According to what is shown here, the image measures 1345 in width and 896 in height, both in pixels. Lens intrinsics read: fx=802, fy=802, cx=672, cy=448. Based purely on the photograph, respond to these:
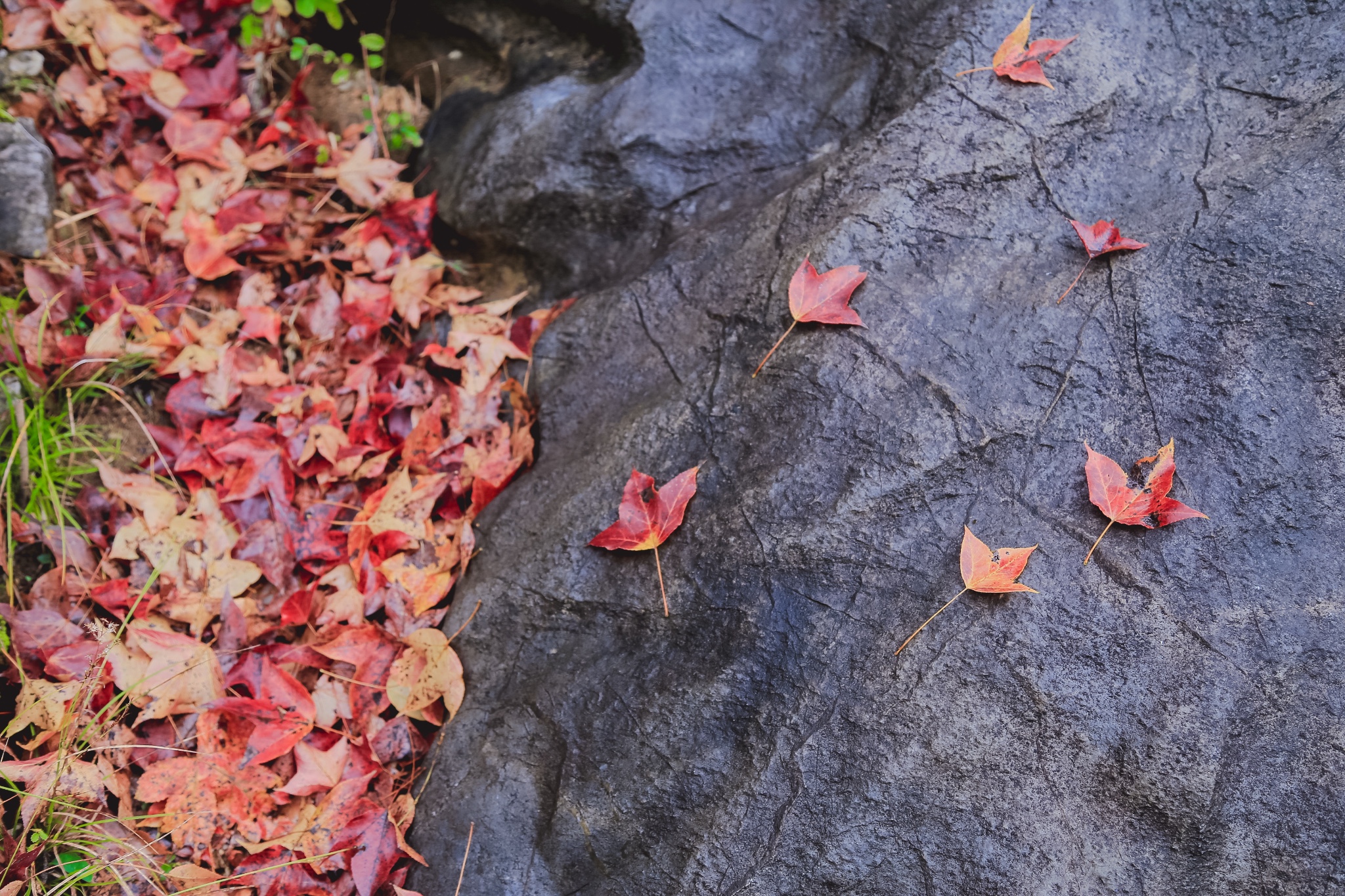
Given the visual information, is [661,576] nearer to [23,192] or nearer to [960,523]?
[960,523]

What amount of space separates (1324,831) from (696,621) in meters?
1.20

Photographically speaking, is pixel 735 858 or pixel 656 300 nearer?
pixel 735 858

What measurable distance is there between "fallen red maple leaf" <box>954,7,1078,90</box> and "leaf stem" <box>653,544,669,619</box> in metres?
1.46

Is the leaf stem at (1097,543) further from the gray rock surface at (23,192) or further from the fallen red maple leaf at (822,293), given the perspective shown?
the gray rock surface at (23,192)

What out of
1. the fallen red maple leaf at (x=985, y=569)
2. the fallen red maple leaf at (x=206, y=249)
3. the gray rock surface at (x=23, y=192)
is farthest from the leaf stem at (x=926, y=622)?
the gray rock surface at (x=23, y=192)

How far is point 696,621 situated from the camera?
5.88ft

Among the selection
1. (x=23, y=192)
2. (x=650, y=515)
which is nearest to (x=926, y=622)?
(x=650, y=515)

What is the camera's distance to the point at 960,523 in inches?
67.2

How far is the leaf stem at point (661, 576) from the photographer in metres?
1.83

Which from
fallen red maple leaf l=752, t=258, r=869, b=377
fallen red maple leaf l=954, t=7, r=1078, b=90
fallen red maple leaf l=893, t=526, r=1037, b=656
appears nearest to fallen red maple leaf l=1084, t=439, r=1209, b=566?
fallen red maple leaf l=893, t=526, r=1037, b=656

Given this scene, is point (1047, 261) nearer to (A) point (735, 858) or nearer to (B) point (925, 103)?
(B) point (925, 103)

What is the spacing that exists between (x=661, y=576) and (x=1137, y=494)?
1022mm

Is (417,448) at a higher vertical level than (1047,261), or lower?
lower

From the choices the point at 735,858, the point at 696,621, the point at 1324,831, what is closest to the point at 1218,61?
the point at 1324,831
